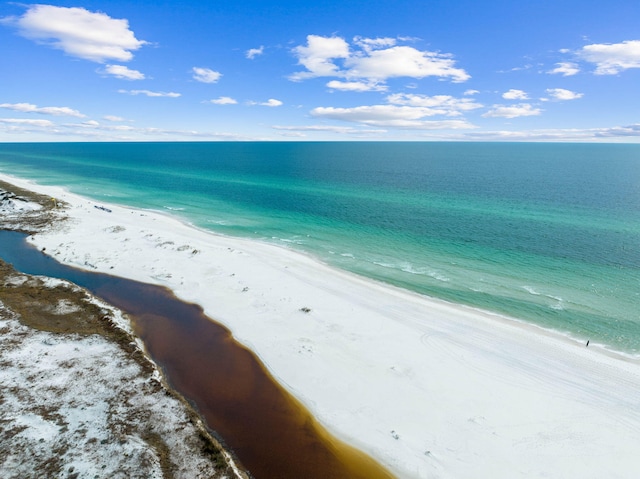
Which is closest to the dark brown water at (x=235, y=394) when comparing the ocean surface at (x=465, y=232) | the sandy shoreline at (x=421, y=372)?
the sandy shoreline at (x=421, y=372)

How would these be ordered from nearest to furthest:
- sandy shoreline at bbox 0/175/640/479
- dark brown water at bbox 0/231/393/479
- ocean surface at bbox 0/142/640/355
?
1. dark brown water at bbox 0/231/393/479
2. sandy shoreline at bbox 0/175/640/479
3. ocean surface at bbox 0/142/640/355

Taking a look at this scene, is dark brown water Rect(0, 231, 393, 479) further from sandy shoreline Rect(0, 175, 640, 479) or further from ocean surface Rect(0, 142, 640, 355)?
ocean surface Rect(0, 142, 640, 355)

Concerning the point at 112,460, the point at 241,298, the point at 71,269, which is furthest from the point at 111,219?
the point at 112,460

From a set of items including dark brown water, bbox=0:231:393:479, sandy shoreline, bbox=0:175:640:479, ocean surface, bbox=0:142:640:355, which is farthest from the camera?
ocean surface, bbox=0:142:640:355

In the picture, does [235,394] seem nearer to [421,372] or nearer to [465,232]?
[421,372]

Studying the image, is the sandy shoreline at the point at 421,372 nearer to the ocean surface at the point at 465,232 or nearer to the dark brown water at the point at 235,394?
the dark brown water at the point at 235,394

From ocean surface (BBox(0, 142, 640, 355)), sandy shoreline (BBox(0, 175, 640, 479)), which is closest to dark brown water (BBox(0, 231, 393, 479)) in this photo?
sandy shoreline (BBox(0, 175, 640, 479))

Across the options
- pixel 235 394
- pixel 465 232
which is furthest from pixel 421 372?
pixel 465 232
